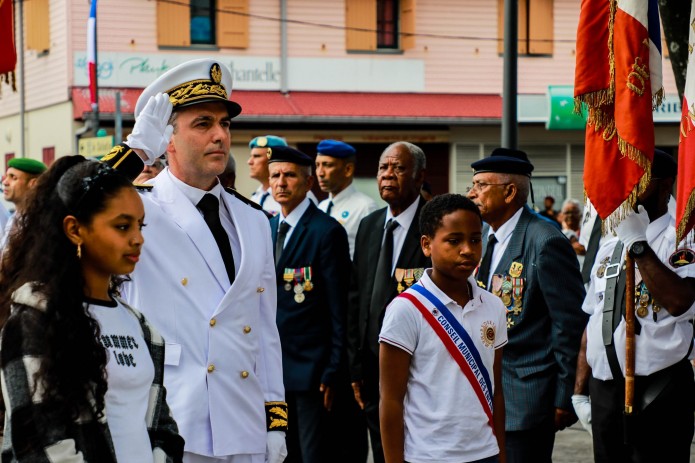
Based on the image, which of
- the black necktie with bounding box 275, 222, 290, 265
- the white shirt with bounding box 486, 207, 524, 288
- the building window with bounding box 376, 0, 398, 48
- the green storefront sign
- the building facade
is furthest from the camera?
the building window with bounding box 376, 0, 398, 48

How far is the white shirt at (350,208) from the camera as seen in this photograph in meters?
9.39

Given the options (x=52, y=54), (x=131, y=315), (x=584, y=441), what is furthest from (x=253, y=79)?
(x=131, y=315)

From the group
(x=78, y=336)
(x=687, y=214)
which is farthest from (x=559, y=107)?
(x=78, y=336)

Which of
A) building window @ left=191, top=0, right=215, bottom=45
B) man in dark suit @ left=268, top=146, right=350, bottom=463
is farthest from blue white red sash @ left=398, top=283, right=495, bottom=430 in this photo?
building window @ left=191, top=0, right=215, bottom=45

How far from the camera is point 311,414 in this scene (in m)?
7.58

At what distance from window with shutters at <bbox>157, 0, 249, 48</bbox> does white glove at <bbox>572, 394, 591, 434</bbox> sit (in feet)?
78.6

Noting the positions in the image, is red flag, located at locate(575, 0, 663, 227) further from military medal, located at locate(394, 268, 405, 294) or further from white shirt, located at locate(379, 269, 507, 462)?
military medal, located at locate(394, 268, 405, 294)

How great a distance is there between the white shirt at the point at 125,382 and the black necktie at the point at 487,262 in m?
3.13

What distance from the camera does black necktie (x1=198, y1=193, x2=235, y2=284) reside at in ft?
14.7

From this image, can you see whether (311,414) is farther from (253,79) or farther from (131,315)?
(253,79)

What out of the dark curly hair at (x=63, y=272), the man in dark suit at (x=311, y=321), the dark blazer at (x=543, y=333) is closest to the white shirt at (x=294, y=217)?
the man in dark suit at (x=311, y=321)

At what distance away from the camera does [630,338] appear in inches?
224

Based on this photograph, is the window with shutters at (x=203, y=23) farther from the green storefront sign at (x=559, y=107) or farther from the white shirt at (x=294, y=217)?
the white shirt at (x=294, y=217)

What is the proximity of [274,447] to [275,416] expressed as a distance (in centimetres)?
12
